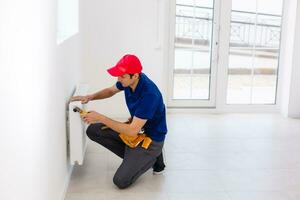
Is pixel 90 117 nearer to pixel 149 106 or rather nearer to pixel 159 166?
pixel 149 106

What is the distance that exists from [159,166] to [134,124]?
56 cm

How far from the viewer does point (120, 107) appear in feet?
17.5

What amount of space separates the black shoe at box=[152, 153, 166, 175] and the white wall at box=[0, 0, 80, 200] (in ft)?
2.59

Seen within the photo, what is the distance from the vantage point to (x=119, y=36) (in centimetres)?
515

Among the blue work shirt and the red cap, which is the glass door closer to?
the blue work shirt

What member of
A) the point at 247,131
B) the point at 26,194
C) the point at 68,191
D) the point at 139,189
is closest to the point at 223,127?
the point at 247,131

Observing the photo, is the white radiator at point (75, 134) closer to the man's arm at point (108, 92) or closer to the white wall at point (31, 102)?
the white wall at point (31, 102)

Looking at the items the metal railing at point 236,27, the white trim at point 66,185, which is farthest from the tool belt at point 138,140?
the metal railing at point 236,27

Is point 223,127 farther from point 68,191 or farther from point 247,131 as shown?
point 68,191

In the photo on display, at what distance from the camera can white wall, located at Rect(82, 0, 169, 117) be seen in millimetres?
5078

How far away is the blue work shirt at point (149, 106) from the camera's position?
332cm

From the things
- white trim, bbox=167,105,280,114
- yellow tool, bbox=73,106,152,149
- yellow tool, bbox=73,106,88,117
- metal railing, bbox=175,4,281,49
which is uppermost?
metal railing, bbox=175,4,281,49

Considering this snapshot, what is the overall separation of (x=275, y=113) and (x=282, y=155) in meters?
1.65

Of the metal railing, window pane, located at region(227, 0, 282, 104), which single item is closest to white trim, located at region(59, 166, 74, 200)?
the metal railing
